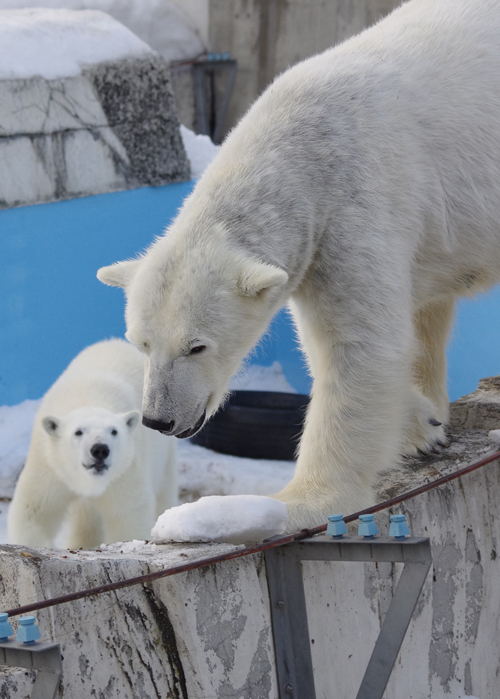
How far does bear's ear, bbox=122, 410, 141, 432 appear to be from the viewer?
3.89 m

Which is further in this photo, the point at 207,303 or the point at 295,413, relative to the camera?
the point at 295,413

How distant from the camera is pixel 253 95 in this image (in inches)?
357

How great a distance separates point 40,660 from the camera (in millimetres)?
1139

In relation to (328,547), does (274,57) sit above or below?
above

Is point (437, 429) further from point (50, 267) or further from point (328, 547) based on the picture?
point (50, 267)

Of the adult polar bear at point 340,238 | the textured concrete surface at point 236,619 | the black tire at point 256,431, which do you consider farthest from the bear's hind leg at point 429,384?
the black tire at point 256,431

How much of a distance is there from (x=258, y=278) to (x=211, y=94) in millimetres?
7774

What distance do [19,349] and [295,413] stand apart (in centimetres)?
193

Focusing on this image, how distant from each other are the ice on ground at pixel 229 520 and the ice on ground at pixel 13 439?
3.41 meters

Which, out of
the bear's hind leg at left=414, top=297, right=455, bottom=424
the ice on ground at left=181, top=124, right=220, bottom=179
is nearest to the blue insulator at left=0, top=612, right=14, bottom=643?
the bear's hind leg at left=414, top=297, right=455, bottom=424

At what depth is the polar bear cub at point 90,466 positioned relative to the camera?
3.84 meters

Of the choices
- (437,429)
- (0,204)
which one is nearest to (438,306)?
(437,429)

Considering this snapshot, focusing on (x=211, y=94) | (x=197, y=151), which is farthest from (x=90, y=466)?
(x=211, y=94)

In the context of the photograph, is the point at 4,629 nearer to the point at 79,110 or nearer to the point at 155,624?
the point at 155,624
